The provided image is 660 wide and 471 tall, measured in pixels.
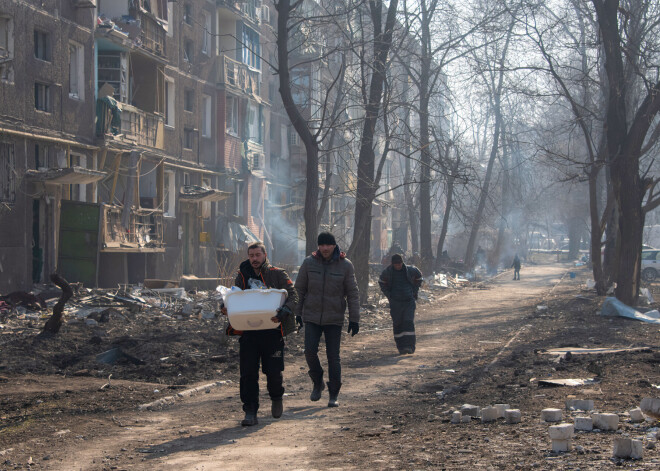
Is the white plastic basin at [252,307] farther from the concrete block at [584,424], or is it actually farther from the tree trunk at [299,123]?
the tree trunk at [299,123]

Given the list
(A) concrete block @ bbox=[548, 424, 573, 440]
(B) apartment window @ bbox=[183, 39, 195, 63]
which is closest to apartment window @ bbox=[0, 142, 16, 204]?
(B) apartment window @ bbox=[183, 39, 195, 63]

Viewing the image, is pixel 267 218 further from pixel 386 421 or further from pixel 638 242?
pixel 386 421

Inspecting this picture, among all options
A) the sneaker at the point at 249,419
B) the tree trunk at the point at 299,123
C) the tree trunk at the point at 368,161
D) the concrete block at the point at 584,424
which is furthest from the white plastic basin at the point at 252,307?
the tree trunk at the point at 368,161

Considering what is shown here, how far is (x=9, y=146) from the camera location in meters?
22.0

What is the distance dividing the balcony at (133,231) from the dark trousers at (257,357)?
17918mm

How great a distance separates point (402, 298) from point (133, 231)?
50.5 ft

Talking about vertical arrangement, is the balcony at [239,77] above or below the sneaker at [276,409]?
above

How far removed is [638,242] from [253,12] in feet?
83.5

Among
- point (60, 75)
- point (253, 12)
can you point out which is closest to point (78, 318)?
point (60, 75)

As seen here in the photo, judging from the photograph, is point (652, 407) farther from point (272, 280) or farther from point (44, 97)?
point (44, 97)

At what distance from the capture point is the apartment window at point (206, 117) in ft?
118

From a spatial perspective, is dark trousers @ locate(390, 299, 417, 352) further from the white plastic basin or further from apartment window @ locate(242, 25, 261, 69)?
apartment window @ locate(242, 25, 261, 69)

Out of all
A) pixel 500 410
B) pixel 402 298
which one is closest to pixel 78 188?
pixel 402 298

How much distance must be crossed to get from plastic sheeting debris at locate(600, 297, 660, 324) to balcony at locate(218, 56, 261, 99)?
21.3 m
